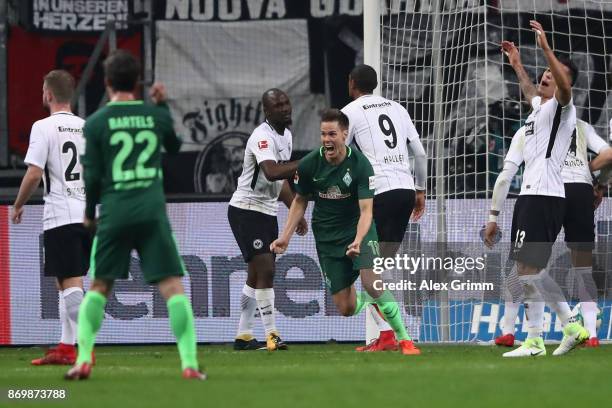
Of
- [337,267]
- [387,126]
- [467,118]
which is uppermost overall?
[467,118]

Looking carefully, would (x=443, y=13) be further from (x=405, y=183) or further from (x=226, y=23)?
(x=226, y=23)

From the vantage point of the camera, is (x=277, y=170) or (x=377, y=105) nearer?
(x=377, y=105)

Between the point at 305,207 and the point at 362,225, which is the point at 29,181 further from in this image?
the point at 362,225

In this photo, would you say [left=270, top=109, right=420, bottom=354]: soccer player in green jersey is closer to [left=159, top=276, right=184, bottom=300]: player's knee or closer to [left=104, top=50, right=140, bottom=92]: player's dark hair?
[left=159, top=276, right=184, bottom=300]: player's knee

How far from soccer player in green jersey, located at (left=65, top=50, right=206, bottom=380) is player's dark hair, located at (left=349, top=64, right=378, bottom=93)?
4177 mm

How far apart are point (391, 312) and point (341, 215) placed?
91 centimetres

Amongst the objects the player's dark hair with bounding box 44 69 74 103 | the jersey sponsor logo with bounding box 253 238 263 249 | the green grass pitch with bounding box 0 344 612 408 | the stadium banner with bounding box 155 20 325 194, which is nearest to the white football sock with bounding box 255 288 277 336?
the jersey sponsor logo with bounding box 253 238 263 249

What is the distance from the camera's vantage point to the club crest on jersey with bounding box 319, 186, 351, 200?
445 inches

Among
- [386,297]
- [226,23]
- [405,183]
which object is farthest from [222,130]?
[386,297]

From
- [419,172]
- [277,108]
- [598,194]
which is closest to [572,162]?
[598,194]

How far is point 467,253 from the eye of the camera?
14.0 m

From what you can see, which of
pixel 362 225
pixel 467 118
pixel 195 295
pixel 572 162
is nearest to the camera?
pixel 362 225

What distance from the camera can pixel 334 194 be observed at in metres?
11.4

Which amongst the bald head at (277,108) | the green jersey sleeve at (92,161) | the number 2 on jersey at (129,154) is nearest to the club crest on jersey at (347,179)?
the bald head at (277,108)
